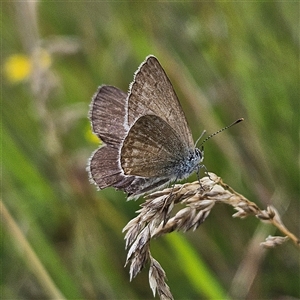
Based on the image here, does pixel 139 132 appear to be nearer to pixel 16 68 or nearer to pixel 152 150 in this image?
pixel 152 150

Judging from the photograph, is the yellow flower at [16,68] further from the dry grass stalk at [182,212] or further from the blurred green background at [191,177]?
the dry grass stalk at [182,212]

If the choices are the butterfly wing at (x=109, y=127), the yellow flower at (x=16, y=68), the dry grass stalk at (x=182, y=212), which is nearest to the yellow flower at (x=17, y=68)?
the yellow flower at (x=16, y=68)

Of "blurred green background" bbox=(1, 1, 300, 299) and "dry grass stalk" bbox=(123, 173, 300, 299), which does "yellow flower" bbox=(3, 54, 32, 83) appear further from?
"dry grass stalk" bbox=(123, 173, 300, 299)

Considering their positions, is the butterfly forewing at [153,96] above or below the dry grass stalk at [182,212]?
above

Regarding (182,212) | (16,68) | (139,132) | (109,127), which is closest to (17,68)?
(16,68)

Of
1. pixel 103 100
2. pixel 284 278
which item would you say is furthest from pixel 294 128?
pixel 103 100

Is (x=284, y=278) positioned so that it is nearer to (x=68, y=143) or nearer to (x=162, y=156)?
(x=162, y=156)
